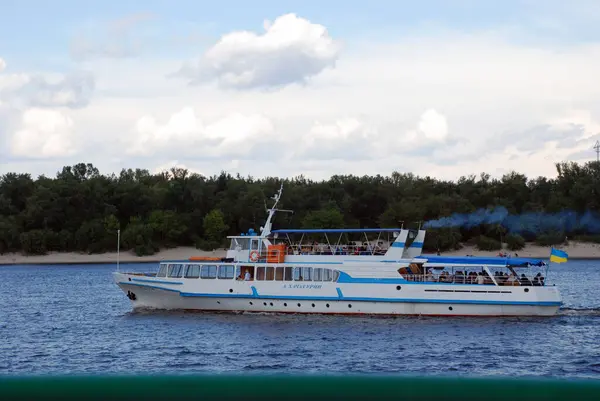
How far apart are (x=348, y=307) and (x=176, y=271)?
11.2 m

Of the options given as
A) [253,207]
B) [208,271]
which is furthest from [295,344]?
[253,207]

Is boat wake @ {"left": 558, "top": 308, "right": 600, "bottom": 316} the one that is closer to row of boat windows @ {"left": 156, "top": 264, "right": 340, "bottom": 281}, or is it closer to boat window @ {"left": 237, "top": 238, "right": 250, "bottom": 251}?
row of boat windows @ {"left": 156, "top": 264, "right": 340, "bottom": 281}

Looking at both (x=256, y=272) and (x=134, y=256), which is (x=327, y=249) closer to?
(x=256, y=272)

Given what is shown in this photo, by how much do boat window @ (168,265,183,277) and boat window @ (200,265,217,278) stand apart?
1514 mm

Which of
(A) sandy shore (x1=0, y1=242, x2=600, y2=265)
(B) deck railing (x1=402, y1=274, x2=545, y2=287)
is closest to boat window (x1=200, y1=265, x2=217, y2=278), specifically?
(B) deck railing (x1=402, y1=274, x2=545, y2=287)

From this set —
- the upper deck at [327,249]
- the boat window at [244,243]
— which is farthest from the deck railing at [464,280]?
the boat window at [244,243]

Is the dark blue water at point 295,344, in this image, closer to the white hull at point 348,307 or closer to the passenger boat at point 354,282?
the white hull at point 348,307

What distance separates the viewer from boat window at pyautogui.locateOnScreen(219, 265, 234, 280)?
4806 centimetres

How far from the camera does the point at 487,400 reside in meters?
5.79

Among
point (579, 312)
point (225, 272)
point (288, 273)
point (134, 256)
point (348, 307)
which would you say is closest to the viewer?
point (348, 307)

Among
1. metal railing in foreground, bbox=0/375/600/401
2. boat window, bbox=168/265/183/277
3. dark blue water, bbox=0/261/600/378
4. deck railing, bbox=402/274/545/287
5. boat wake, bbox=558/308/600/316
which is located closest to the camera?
metal railing in foreground, bbox=0/375/600/401

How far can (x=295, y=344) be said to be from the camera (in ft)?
121

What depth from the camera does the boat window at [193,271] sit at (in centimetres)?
4881

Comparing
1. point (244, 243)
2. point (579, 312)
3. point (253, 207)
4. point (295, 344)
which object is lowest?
point (295, 344)
